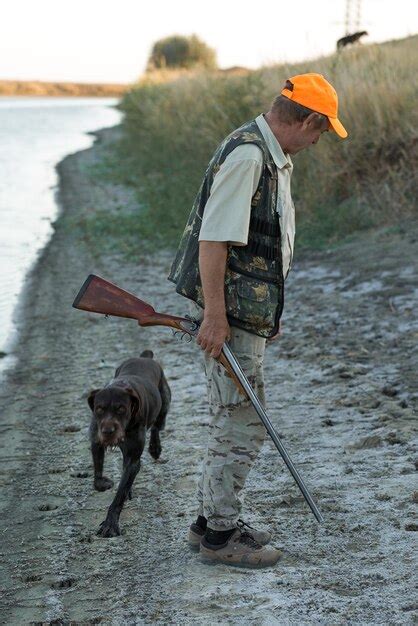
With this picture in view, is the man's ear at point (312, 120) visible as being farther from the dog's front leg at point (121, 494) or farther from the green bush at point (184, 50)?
the green bush at point (184, 50)

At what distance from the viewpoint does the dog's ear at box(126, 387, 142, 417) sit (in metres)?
5.13

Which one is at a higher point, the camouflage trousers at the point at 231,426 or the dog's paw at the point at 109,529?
the camouflage trousers at the point at 231,426

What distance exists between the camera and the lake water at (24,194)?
1216 centimetres

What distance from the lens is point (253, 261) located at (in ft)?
13.6

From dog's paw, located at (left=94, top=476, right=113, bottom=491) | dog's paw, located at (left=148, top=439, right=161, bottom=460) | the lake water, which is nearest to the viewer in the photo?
dog's paw, located at (left=94, top=476, right=113, bottom=491)

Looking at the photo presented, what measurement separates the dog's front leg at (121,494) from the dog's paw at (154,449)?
775mm

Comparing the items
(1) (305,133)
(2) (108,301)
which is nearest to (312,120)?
(1) (305,133)

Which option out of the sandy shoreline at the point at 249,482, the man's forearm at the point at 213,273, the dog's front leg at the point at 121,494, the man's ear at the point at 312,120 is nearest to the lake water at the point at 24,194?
the sandy shoreline at the point at 249,482

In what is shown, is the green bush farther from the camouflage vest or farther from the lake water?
the camouflage vest

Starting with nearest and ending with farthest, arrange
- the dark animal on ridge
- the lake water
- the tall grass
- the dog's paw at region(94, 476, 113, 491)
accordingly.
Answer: the dog's paw at region(94, 476, 113, 491) < the lake water < the tall grass < the dark animal on ridge

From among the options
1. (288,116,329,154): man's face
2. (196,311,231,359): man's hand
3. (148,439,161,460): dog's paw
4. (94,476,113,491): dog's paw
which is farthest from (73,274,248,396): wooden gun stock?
(148,439,161,460): dog's paw

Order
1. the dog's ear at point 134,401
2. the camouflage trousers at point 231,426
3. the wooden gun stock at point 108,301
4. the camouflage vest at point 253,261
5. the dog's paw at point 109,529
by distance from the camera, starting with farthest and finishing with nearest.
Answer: the dog's ear at point 134,401
the dog's paw at point 109,529
the wooden gun stock at point 108,301
the camouflage trousers at point 231,426
the camouflage vest at point 253,261

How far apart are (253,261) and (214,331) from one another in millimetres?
325

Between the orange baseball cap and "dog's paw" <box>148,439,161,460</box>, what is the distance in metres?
2.53
